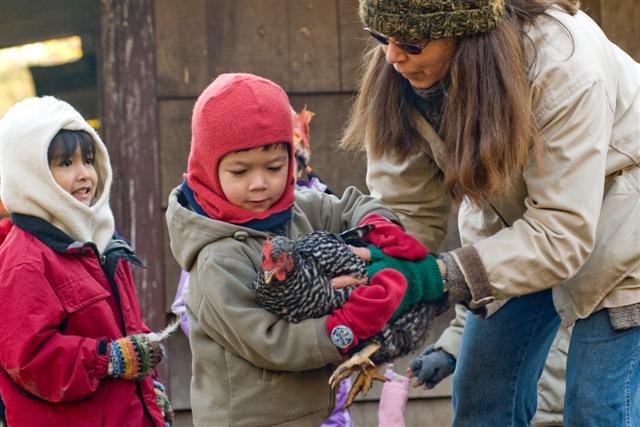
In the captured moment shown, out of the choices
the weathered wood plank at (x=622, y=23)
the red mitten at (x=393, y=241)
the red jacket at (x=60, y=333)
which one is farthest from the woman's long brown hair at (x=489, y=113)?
the weathered wood plank at (x=622, y=23)

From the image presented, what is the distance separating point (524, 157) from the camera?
3.49m

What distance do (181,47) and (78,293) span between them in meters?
2.23

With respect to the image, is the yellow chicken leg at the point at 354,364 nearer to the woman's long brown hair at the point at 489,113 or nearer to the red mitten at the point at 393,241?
the red mitten at the point at 393,241

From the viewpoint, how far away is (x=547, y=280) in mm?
3551

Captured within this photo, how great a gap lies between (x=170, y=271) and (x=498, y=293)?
2576mm

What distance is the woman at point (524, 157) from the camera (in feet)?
11.4

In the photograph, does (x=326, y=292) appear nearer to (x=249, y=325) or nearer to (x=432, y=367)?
(x=249, y=325)

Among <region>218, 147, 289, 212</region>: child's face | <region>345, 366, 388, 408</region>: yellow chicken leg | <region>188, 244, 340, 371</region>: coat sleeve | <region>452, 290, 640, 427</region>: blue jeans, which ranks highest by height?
<region>218, 147, 289, 212</region>: child's face

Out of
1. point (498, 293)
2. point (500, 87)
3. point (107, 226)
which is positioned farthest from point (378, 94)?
point (107, 226)

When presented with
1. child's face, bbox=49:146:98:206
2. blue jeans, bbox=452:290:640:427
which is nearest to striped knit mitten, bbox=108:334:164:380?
child's face, bbox=49:146:98:206

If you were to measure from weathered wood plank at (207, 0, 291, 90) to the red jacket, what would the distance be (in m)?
2.05

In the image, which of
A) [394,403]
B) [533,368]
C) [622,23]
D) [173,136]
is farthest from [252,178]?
[622,23]

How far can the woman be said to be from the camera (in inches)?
136

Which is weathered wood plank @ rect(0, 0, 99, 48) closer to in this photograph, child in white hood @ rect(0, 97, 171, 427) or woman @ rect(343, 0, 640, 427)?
child in white hood @ rect(0, 97, 171, 427)
